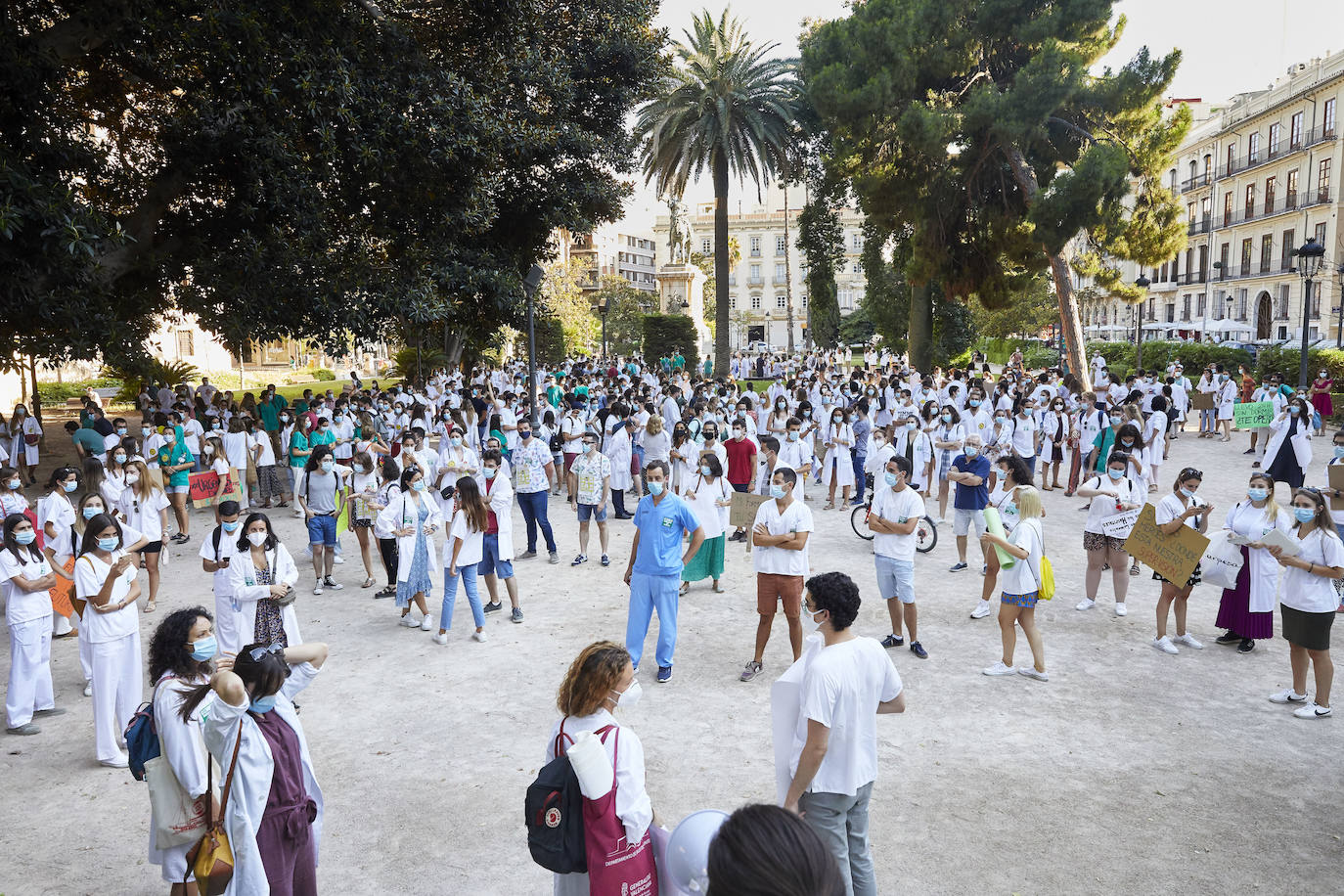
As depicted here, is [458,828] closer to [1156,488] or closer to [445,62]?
[445,62]

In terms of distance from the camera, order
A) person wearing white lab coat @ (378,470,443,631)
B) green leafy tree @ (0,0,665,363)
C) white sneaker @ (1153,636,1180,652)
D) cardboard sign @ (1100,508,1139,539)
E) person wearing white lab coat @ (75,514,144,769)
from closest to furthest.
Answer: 1. person wearing white lab coat @ (75,514,144,769)
2. white sneaker @ (1153,636,1180,652)
3. person wearing white lab coat @ (378,470,443,631)
4. cardboard sign @ (1100,508,1139,539)
5. green leafy tree @ (0,0,665,363)

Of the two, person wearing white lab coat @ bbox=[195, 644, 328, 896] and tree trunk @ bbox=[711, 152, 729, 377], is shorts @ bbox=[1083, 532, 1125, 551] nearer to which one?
person wearing white lab coat @ bbox=[195, 644, 328, 896]

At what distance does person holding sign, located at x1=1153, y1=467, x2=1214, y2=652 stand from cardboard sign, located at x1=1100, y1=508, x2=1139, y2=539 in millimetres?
567

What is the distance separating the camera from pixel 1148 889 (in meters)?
4.67

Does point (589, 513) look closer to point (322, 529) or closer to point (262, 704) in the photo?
point (322, 529)

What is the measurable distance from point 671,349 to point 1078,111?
794 inches

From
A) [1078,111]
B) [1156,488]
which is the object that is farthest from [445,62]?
[1078,111]

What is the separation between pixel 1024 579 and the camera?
23.6 ft

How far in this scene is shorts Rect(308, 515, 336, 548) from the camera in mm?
10555

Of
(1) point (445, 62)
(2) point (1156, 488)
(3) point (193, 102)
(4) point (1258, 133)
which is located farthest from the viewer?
(4) point (1258, 133)

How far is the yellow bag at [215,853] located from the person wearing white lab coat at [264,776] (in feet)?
0.06

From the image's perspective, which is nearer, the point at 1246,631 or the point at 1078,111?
the point at 1246,631

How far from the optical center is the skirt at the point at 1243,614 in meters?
7.73

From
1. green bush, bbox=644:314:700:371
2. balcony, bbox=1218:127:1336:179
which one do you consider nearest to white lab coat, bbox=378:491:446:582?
green bush, bbox=644:314:700:371
